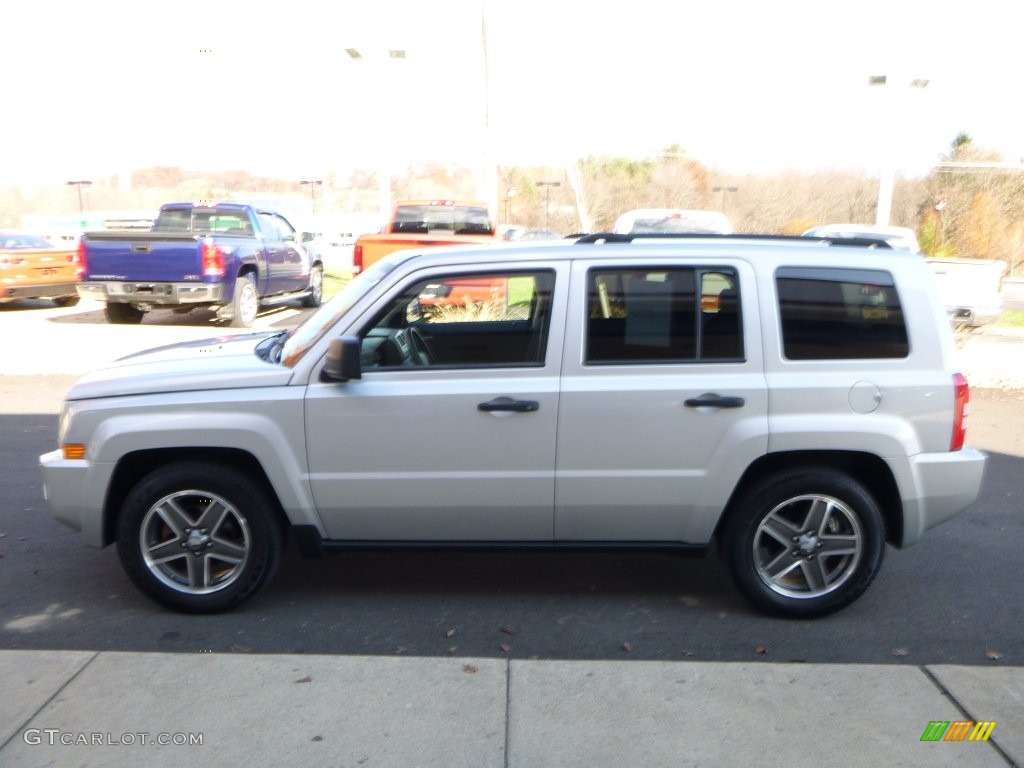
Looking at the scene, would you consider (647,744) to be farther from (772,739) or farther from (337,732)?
(337,732)

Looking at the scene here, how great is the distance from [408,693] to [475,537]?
3.25ft

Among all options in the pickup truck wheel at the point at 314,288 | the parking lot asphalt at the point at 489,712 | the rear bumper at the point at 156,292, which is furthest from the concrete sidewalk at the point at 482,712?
the pickup truck wheel at the point at 314,288

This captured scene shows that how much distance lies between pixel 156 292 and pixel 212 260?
3.18 feet

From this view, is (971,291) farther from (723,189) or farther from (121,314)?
(723,189)

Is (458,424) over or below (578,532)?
over

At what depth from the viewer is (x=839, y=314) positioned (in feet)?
15.1

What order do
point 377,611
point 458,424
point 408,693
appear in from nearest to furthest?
1. point 408,693
2. point 458,424
3. point 377,611

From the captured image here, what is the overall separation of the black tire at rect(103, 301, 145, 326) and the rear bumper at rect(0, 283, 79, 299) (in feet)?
4.86

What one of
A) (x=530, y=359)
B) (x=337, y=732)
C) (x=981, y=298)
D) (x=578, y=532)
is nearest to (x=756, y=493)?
(x=578, y=532)

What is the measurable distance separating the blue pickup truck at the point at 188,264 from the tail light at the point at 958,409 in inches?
472

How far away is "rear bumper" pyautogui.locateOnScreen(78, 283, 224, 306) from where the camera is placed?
1442cm

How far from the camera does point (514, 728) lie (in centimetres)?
363

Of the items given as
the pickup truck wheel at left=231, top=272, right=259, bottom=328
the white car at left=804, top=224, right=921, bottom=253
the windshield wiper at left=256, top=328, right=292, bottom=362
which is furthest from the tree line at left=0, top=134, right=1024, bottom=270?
the windshield wiper at left=256, top=328, right=292, bottom=362

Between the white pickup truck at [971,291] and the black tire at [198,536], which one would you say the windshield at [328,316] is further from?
the white pickup truck at [971,291]
